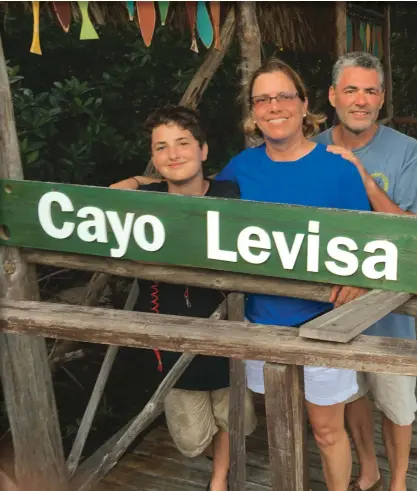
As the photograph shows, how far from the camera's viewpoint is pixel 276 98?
231 centimetres

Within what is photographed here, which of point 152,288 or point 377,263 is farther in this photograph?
point 152,288

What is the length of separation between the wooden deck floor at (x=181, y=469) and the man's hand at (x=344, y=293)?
161 cm

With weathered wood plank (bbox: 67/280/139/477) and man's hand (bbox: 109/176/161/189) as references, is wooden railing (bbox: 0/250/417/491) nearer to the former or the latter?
man's hand (bbox: 109/176/161/189)

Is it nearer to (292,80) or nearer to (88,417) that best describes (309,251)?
(292,80)

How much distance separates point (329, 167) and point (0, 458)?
2622 mm

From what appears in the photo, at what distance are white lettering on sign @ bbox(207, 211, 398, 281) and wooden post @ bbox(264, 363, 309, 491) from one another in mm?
332

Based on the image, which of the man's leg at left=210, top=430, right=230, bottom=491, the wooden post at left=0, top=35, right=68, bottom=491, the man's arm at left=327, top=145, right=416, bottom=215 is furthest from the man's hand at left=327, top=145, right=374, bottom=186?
the man's leg at left=210, top=430, right=230, bottom=491

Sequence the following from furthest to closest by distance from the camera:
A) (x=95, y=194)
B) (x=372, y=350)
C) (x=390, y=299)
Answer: (x=95, y=194)
(x=390, y=299)
(x=372, y=350)

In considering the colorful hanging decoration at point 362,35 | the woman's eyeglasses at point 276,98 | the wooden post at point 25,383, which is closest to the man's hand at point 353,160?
the woman's eyeglasses at point 276,98

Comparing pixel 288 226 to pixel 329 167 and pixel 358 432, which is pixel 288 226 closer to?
pixel 329 167

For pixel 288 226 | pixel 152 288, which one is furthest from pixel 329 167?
pixel 152 288

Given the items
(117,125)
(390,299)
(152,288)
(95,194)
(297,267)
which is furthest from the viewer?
(117,125)

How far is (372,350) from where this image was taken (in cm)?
177

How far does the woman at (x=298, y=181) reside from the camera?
2213 mm
